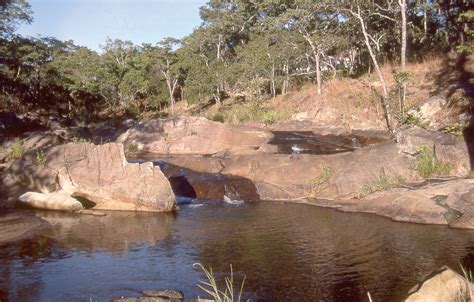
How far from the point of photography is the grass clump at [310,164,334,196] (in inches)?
668

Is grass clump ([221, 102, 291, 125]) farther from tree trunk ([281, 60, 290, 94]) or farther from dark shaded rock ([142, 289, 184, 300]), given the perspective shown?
dark shaded rock ([142, 289, 184, 300])

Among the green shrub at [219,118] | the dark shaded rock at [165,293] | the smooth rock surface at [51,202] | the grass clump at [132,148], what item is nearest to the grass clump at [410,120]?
the grass clump at [132,148]

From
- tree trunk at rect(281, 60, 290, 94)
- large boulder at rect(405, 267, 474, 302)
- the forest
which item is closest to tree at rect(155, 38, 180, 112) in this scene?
the forest

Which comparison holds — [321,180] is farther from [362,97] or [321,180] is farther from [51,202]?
[362,97]

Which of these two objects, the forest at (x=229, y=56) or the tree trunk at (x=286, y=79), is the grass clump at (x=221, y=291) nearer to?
the forest at (x=229, y=56)

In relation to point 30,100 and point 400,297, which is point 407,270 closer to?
point 400,297

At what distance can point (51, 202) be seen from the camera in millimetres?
15570

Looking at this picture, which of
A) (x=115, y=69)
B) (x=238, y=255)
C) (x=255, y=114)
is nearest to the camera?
(x=238, y=255)

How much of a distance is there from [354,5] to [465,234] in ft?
60.0

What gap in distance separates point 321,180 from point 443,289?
11305 mm

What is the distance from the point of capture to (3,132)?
3166 cm

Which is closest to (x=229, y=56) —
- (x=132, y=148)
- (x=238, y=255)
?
(x=132, y=148)

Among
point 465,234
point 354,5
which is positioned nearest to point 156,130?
point 354,5

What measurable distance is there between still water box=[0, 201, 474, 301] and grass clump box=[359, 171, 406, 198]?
1.60 metres
